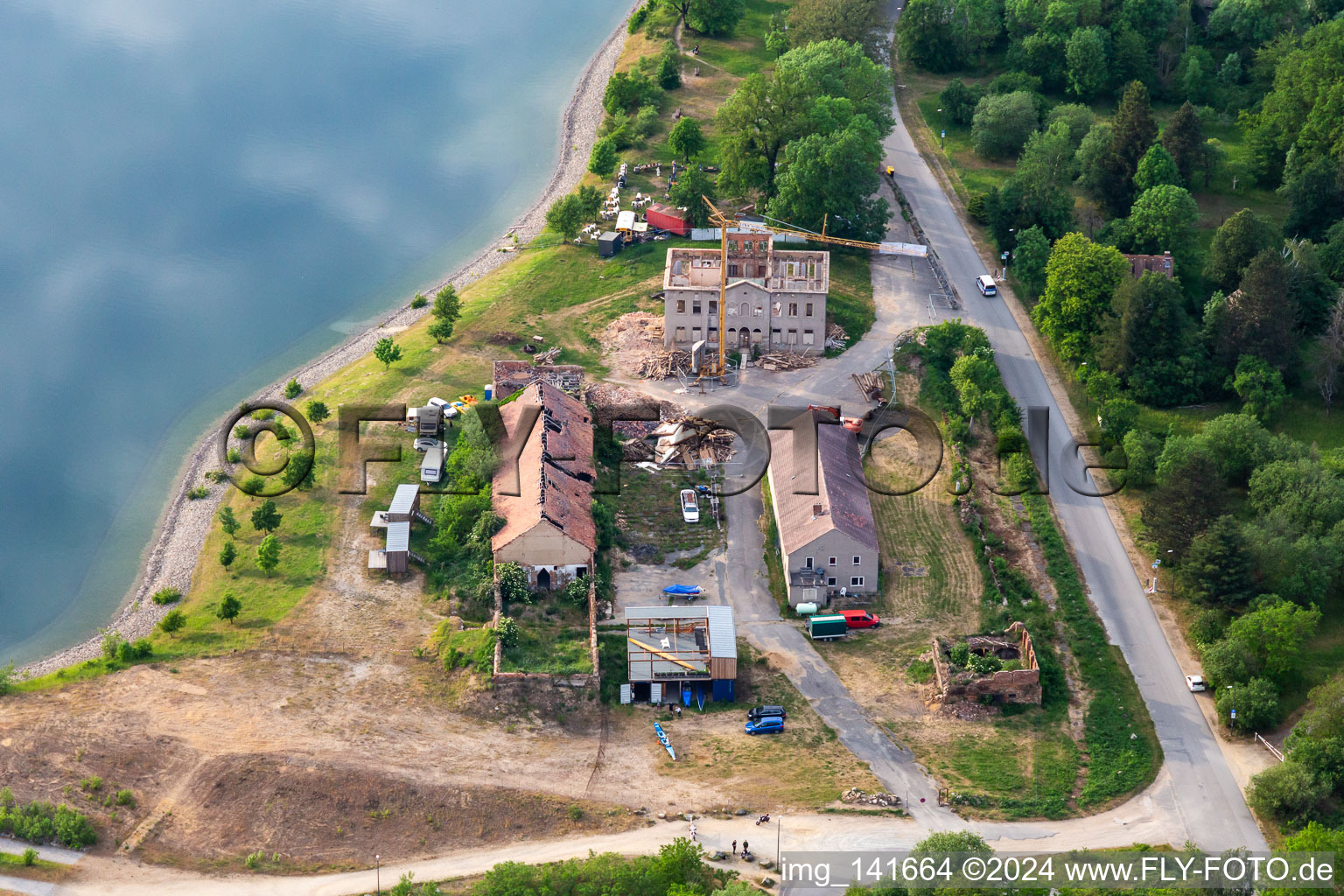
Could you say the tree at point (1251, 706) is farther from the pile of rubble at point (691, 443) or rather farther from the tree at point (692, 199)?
the tree at point (692, 199)

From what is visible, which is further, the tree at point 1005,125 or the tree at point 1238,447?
the tree at point 1005,125

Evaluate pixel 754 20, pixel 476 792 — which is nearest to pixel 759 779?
pixel 476 792

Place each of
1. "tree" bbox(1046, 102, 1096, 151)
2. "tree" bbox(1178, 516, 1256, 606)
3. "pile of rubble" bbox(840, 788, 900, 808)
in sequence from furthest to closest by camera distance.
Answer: "tree" bbox(1046, 102, 1096, 151) < "tree" bbox(1178, 516, 1256, 606) < "pile of rubble" bbox(840, 788, 900, 808)

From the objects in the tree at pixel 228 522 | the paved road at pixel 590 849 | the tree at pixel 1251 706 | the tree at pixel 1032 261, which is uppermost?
the tree at pixel 1032 261

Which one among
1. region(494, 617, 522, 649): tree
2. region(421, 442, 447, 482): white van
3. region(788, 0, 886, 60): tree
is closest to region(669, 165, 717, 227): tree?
region(788, 0, 886, 60): tree

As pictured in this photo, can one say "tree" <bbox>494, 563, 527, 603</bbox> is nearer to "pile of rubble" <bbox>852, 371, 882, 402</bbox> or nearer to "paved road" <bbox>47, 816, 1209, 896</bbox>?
"paved road" <bbox>47, 816, 1209, 896</bbox>

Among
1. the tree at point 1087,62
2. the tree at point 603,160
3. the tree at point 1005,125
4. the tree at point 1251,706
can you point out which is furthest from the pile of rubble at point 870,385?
the tree at point 1087,62
